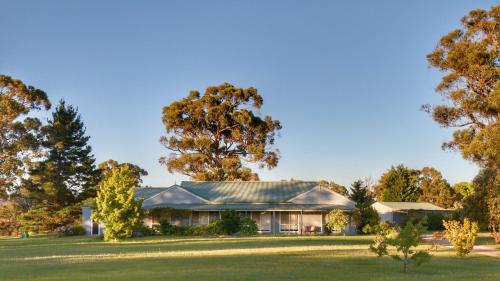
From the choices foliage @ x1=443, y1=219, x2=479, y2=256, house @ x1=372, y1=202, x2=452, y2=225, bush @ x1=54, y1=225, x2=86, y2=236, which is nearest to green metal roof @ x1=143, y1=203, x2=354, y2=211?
bush @ x1=54, y1=225, x2=86, y2=236

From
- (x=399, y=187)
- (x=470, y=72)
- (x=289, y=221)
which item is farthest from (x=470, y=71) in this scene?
(x=399, y=187)

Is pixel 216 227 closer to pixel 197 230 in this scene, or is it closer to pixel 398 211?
pixel 197 230

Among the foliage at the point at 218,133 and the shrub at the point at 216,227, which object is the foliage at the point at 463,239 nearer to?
the shrub at the point at 216,227

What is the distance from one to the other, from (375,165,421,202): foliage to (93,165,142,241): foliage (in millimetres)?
46455

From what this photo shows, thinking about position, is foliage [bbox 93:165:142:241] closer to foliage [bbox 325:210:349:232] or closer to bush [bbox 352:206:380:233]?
foliage [bbox 325:210:349:232]

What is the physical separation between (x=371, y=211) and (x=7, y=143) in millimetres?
32154

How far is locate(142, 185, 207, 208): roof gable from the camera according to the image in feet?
163

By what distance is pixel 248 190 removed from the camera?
53.3 m

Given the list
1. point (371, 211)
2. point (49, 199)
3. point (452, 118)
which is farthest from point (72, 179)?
point (452, 118)

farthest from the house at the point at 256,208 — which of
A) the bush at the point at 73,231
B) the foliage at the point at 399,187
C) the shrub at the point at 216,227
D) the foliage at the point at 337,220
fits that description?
the foliage at the point at 399,187

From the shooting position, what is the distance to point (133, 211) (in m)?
38.2

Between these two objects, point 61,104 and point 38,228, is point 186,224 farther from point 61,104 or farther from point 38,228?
point 61,104

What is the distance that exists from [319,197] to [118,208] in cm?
1842

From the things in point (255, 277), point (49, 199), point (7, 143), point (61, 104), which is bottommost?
point (255, 277)
